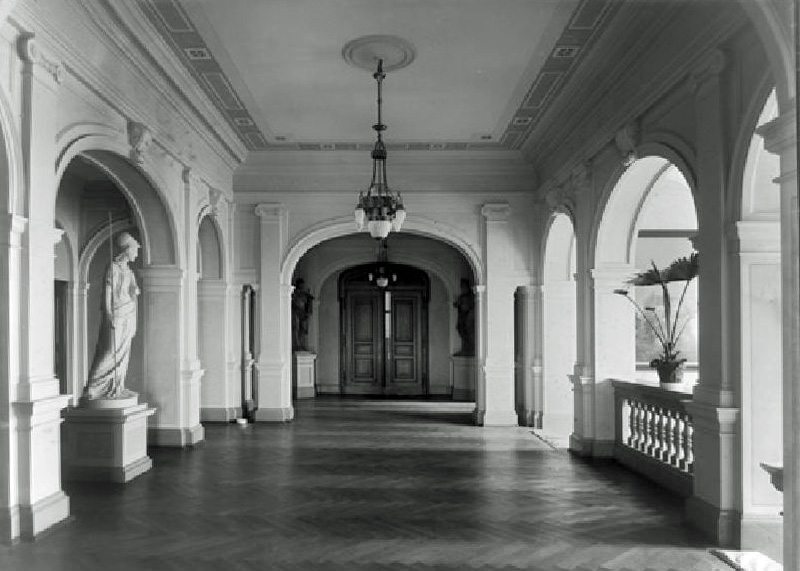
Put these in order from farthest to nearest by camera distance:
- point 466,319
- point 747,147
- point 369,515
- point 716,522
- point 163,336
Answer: point 466,319 < point 163,336 < point 369,515 < point 716,522 < point 747,147

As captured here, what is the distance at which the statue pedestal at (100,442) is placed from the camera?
764 centimetres

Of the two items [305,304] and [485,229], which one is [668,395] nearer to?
[485,229]

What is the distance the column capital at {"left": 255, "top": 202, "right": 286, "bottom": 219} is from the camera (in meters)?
12.8

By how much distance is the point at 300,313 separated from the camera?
17.8 meters

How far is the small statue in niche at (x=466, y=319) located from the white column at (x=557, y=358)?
16.7 feet

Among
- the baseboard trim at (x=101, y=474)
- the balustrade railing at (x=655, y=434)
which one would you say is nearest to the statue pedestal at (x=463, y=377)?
the balustrade railing at (x=655, y=434)

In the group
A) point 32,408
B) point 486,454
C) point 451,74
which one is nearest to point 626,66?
point 451,74

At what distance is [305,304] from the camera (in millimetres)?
17938

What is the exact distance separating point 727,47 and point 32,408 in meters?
5.81

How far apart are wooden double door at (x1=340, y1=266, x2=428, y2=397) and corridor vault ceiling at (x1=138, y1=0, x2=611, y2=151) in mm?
7801

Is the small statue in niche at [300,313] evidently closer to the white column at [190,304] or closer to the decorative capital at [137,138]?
the white column at [190,304]

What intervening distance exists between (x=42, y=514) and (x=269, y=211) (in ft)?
25.9

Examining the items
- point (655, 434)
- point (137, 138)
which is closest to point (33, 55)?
point (137, 138)

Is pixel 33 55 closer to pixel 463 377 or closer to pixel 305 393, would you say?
pixel 305 393
